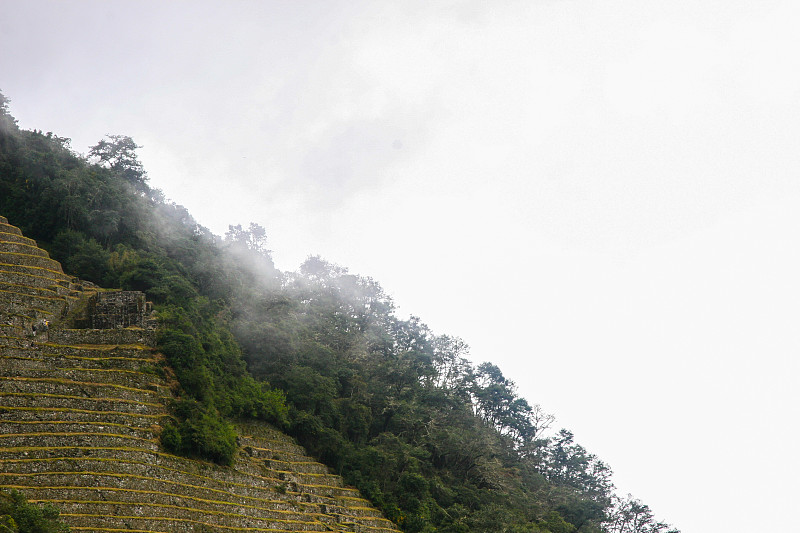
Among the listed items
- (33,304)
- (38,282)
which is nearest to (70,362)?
(33,304)

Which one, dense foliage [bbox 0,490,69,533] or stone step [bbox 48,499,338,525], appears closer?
dense foliage [bbox 0,490,69,533]

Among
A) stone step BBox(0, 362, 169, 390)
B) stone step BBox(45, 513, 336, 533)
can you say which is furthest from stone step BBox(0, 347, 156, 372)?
stone step BBox(45, 513, 336, 533)

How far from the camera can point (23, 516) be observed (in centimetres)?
1773

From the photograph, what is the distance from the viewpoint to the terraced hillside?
69.4 ft

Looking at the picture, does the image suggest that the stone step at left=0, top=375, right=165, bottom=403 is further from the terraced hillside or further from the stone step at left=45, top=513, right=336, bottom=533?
the stone step at left=45, top=513, right=336, bottom=533

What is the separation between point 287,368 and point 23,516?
21.0 metres

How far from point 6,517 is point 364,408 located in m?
24.5

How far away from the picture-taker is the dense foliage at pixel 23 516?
1731cm

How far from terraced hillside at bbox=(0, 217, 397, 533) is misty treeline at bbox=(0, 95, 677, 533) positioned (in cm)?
122

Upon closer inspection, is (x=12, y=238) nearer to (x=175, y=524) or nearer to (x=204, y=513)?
(x=204, y=513)

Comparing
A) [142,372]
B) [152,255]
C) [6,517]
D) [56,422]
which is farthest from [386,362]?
[6,517]

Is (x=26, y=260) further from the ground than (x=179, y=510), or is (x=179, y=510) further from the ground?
(x=26, y=260)

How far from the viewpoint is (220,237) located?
6259cm

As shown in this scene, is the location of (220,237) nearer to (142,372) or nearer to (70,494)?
(142,372)
